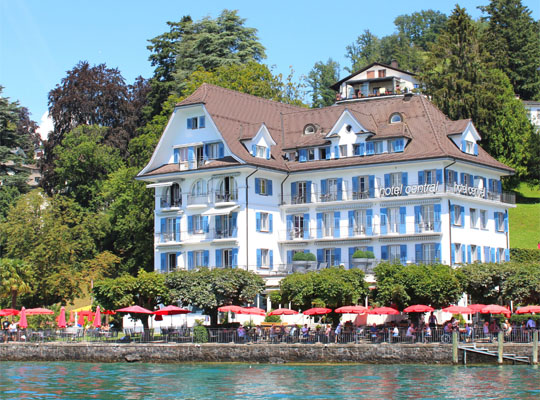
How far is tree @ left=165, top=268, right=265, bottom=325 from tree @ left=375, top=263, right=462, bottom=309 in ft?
28.3

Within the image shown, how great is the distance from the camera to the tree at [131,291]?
70125 millimetres

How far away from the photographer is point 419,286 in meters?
64.9

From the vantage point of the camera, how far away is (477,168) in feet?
259

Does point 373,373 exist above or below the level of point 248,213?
below

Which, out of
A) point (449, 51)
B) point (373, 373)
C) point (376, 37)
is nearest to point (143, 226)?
point (449, 51)

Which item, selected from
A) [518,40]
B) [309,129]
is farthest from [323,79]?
[309,129]

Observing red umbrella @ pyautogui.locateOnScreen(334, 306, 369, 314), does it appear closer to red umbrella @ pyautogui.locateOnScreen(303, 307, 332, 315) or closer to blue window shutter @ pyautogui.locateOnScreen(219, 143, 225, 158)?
red umbrella @ pyautogui.locateOnScreen(303, 307, 332, 315)

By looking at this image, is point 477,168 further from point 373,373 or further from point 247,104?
point 373,373

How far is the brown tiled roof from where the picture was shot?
76.8 meters

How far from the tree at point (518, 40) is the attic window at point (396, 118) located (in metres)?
51.3

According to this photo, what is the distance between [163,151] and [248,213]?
956 centimetres

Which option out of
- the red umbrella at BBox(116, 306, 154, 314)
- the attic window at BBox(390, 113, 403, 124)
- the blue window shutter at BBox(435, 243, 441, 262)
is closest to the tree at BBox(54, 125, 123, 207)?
the attic window at BBox(390, 113, 403, 124)

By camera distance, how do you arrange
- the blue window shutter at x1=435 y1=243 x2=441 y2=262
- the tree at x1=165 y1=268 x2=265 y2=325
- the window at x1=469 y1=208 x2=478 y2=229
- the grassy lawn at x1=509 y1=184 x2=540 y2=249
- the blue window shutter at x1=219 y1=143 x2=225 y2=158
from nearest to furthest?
the tree at x1=165 y1=268 x2=265 y2=325
the blue window shutter at x1=435 y1=243 x2=441 y2=262
the window at x1=469 y1=208 x2=478 y2=229
the blue window shutter at x1=219 y1=143 x2=225 y2=158
the grassy lawn at x1=509 y1=184 x2=540 y2=249

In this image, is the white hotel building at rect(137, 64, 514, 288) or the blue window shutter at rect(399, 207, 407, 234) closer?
the blue window shutter at rect(399, 207, 407, 234)
